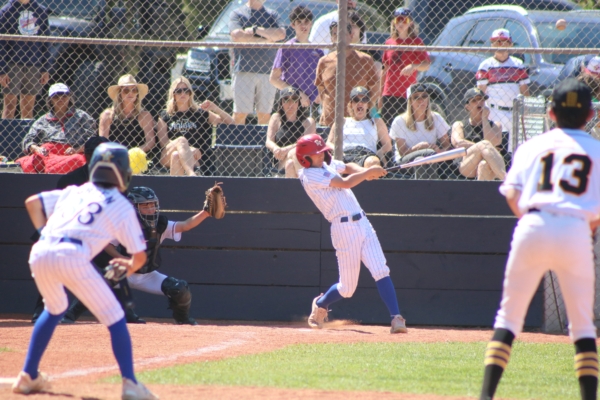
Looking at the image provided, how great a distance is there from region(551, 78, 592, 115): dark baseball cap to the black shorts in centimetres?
414

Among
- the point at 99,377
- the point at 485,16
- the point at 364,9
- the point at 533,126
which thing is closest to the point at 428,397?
the point at 99,377

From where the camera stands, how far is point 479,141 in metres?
8.25

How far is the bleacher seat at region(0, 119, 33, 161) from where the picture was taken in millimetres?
8555

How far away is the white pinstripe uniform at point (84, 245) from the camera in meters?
4.11

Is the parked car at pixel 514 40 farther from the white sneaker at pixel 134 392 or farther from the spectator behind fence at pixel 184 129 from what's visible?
the white sneaker at pixel 134 392

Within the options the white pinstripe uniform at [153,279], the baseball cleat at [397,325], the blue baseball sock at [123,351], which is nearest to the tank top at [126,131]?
the white pinstripe uniform at [153,279]

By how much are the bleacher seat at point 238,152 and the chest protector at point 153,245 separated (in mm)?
1025

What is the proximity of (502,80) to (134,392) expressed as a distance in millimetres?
6226

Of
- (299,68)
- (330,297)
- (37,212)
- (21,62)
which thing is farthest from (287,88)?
(37,212)

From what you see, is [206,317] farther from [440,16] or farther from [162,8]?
[440,16]

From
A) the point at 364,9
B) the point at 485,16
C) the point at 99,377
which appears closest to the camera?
the point at 99,377

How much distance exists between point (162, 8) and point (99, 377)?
19.9 feet

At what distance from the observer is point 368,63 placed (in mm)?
8469

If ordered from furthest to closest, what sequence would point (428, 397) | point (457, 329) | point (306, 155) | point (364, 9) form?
point (364, 9)
point (457, 329)
point (306, 155)
point (428, 397)
